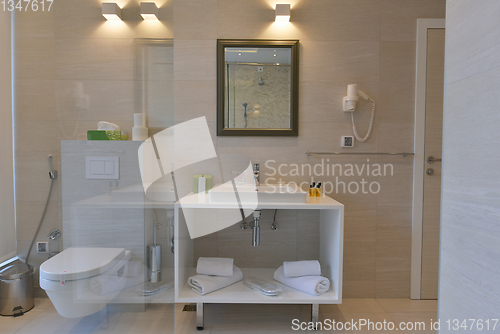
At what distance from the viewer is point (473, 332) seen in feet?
2.47

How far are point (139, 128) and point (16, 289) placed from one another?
1.91 ft

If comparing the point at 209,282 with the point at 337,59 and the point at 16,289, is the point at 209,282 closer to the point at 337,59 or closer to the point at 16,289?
the point at 16,289

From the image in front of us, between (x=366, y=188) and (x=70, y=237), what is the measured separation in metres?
1.88

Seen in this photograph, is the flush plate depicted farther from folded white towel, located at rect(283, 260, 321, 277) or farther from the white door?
the white door

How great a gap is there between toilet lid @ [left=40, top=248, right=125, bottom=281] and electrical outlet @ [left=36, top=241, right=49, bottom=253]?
0.03 meters

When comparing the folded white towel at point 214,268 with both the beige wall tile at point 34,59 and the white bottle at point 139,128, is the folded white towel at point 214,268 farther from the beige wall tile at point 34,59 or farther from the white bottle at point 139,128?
the beige wall tile at point 34,59

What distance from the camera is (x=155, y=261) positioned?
1.27 meters

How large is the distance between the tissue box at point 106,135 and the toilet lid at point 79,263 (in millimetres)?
348

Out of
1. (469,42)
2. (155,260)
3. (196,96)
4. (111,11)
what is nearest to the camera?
(469,42)

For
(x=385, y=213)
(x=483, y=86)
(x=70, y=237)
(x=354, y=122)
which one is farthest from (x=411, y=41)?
(x=70, y=237)

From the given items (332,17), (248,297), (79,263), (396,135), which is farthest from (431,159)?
(79,263)

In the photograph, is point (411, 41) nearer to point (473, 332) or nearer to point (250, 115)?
point (250, 115)

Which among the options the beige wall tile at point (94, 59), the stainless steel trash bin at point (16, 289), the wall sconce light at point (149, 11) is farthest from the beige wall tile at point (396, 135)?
the stainless steel trash bin at point (16, 289)

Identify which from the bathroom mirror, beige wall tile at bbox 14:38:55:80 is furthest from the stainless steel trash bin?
the bathroom mirror
